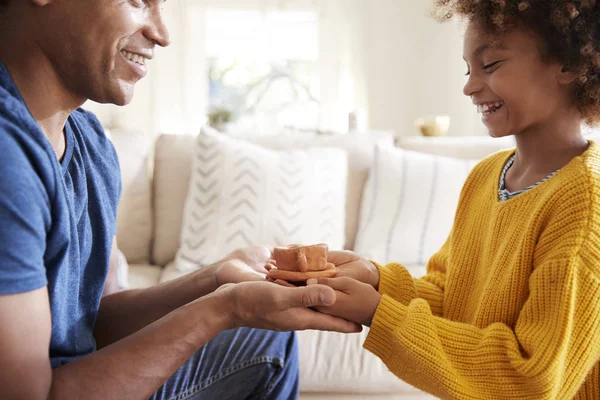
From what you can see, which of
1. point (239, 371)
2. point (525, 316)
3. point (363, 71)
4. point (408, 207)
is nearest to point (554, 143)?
point (525, 316)

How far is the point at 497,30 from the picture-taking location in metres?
1.27

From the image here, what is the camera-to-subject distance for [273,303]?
1.12 m

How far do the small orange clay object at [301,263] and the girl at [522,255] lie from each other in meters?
0.05

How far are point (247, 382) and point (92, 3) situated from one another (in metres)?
0.85

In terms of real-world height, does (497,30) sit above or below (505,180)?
above

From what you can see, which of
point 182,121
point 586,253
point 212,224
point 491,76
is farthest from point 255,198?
point 182,121

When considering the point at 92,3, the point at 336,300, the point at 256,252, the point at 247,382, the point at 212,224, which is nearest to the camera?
the point at 92,3

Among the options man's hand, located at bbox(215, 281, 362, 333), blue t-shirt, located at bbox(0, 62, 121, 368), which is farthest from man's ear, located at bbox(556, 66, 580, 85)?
blue t-shirt, located at bbox(0, 62, 121, 368)

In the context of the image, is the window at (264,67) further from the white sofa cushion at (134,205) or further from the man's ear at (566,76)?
the man's ear at (566,76)

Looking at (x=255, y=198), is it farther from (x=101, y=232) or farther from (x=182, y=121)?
(x=182, y=121)

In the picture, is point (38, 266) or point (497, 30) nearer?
point (38, 266)

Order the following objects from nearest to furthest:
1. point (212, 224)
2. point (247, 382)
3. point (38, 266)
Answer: point (38, 266) → point (247, 382) → point (212, 224)

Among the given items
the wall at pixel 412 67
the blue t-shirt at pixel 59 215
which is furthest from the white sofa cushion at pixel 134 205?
the wall at pixel 412 67

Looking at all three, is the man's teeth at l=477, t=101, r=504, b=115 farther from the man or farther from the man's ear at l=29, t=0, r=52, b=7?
the man's ear at l=29, t=0, r=52, b=7
